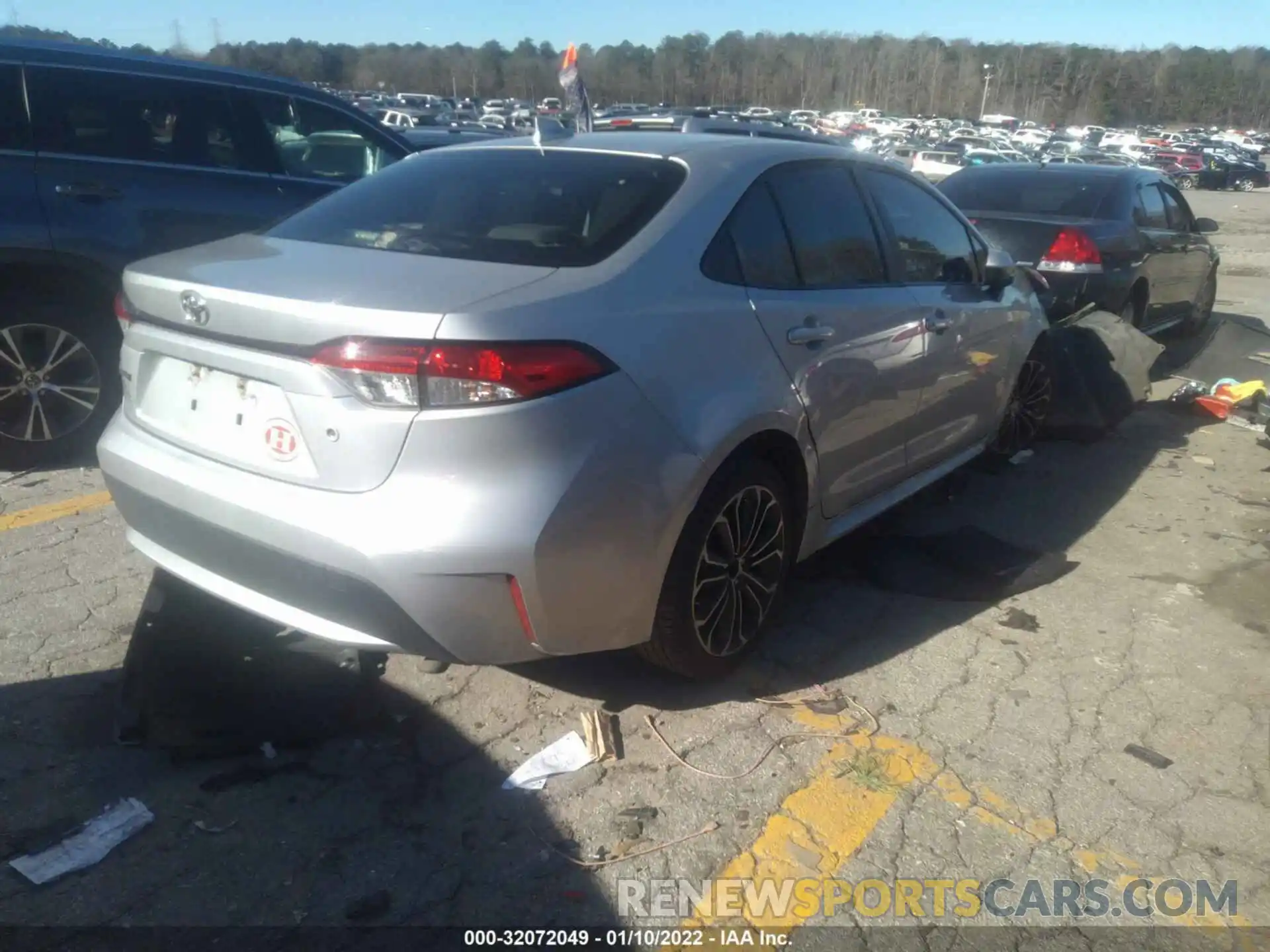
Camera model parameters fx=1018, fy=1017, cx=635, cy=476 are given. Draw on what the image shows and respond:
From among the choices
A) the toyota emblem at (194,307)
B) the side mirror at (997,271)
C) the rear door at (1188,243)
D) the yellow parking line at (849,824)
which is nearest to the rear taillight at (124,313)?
the toyota emblem at (194,307)

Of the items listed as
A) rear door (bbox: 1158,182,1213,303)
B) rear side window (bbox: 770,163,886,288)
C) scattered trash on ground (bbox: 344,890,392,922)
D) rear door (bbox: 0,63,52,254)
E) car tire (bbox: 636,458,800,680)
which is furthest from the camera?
rear door (bbox: 1158,182,1213,303)

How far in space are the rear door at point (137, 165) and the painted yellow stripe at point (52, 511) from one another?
1125 mm

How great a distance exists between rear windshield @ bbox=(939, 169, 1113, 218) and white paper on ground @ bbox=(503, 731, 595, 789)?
6.66 m

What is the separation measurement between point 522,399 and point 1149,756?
2.21 metres

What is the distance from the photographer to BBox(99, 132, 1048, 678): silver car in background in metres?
2.43

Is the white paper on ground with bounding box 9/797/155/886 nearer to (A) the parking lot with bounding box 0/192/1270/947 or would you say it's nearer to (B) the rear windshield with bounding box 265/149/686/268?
(A) the parking lot with bounding box 0/192/1270/947

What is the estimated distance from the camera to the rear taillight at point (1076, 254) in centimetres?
751

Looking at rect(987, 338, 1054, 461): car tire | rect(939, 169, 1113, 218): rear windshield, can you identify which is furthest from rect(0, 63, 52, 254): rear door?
rect(939, 169, 1113, 218): rear windshield

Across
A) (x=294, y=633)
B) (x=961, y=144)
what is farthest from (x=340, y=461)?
(x=961, y=144)

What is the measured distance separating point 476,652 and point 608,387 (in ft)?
2.48

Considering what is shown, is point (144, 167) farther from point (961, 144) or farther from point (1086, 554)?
point (961, 144)

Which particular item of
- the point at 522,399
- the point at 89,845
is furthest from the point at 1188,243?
the point at 89,845

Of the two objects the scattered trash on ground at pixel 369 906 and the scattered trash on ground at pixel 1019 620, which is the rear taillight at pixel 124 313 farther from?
the scattered trash on ground at pixel 1019 620

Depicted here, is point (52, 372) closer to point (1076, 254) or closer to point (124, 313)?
point (124, 313)
